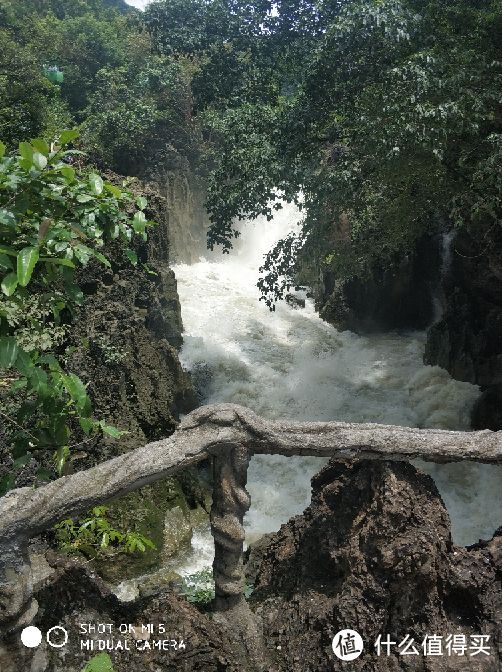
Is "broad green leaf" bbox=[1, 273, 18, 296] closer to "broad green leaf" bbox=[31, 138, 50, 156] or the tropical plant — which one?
"broad green leaf" bbox=[31, 138, 50, 156]

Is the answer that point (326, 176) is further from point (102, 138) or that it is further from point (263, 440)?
point (102, 138)

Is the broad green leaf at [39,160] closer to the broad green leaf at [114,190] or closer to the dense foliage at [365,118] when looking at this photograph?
the broad green leaf at [114,190]

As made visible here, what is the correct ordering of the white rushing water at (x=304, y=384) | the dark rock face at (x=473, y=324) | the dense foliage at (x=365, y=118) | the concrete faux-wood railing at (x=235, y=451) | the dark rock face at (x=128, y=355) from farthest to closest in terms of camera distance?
the dark rock face at (x=473, y=324) → the white rushing water at (x=304, y=384) → the dark rock face at (x=128, y=355) → the dense foliage at (x=365, y=118) → the concrete faux-wood railing at (x=235, y=451)

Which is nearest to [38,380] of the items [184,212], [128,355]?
[128,355]

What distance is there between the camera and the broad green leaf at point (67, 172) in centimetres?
281

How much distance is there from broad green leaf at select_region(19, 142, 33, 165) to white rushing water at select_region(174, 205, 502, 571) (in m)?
5.74

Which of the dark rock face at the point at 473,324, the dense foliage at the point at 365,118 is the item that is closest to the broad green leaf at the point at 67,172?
the dense foliage at the point at 365,118

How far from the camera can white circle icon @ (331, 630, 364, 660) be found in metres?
3.40

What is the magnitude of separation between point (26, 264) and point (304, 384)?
932cm

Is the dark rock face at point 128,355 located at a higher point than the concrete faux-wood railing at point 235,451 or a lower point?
higher

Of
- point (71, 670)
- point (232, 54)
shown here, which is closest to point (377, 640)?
point (71, 670)

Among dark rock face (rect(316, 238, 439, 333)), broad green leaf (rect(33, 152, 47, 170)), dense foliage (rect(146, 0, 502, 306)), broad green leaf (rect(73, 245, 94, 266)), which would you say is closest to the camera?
broad green leaf (rect(33, 152, 47, 170))

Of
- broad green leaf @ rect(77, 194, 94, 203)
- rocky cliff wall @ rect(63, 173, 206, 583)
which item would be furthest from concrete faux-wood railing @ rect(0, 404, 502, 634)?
rocky cliff wall @ rect(63, 173, 206, 583)

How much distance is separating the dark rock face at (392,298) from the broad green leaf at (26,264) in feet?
38.1
